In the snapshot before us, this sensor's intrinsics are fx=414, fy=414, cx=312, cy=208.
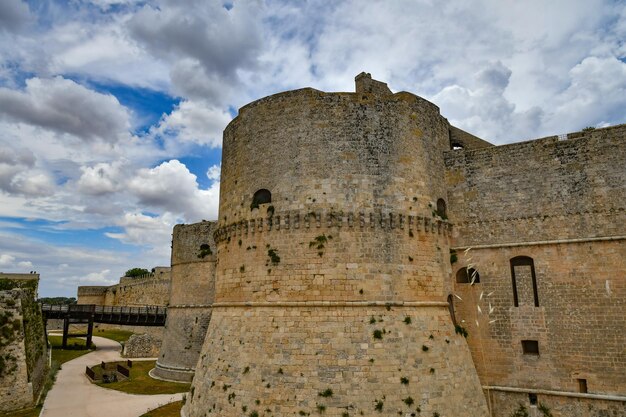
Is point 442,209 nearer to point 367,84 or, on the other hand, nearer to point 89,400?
point 367,84

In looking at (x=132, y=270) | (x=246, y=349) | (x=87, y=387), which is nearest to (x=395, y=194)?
(x=246, y=349)

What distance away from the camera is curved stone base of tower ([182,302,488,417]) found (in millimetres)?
10031

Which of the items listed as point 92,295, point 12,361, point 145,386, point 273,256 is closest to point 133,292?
point 92,295

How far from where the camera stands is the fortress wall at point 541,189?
12.0 meters

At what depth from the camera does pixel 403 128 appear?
12.7 meters

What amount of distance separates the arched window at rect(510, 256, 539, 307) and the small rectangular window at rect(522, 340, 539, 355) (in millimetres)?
1087

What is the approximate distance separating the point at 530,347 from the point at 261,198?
30.2 ft

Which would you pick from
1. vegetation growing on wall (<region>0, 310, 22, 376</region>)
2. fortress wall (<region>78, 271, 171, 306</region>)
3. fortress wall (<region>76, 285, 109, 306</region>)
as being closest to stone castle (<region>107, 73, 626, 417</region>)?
vegetation growing on wall (<region>0, 310, 22, 376</region>)

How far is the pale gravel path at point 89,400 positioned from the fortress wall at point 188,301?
10.7ft

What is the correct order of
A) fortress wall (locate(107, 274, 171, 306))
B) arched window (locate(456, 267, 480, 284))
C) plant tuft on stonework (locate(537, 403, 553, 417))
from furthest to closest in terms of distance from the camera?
fortress wall (locate(107, 274, 171, 306)) → arched window (locate(456, 267, 480, 284)) → plant tuft on stonework (locate(537, 403, 553, 417))

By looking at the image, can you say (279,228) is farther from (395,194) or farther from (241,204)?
(395,194)

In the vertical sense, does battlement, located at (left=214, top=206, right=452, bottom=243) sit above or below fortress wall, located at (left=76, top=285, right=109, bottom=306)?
above

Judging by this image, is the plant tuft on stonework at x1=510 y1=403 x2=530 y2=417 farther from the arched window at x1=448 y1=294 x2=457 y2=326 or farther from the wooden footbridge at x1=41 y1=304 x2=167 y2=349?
the wooden footbridge at x1=41 y1=304 x2=167 y2=349

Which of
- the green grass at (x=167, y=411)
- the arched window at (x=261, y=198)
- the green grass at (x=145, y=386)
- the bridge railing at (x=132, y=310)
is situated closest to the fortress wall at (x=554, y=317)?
the arched window at (x=261, y=198)
